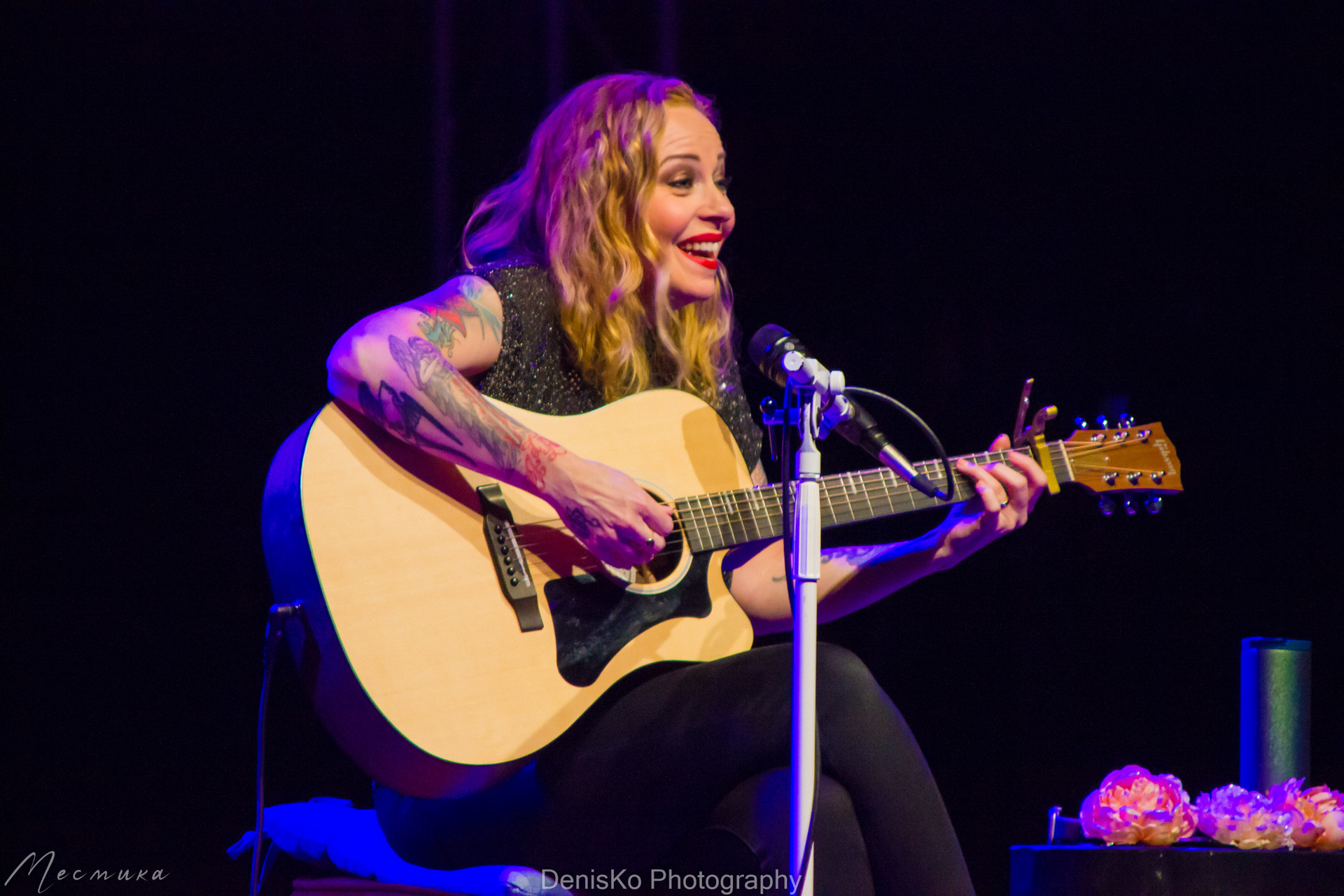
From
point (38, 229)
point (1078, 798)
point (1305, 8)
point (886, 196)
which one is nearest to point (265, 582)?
point (38, 229)

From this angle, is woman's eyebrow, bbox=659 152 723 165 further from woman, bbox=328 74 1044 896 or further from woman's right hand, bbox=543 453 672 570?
woman's right hand, bbox=543 453 672 570

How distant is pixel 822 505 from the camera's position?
6.87ft

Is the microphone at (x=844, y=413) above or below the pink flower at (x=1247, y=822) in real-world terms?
above

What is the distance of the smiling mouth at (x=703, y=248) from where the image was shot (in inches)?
95.0

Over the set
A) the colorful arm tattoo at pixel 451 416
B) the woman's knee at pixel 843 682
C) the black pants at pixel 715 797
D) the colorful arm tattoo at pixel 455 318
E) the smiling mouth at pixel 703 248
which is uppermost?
the smiling mouth at pixel 703 248

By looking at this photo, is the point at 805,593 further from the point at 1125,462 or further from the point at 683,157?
the point at 683,157

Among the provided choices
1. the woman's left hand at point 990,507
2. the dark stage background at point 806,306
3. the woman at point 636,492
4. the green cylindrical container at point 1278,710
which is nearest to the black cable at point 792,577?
the woman at point 636,492

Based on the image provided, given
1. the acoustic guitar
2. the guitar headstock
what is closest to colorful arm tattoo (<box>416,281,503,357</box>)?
the acoustic guitar

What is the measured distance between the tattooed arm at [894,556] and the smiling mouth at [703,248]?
641 mm

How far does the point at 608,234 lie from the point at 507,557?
2.68ft

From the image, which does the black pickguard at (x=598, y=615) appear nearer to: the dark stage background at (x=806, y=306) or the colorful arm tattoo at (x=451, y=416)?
the colorful arm tattoo at (x=451, y=416)

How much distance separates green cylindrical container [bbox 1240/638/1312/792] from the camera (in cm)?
244

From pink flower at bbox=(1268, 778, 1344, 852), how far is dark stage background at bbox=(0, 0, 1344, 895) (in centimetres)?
123

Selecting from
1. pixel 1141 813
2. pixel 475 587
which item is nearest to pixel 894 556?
pixel 1141 813
